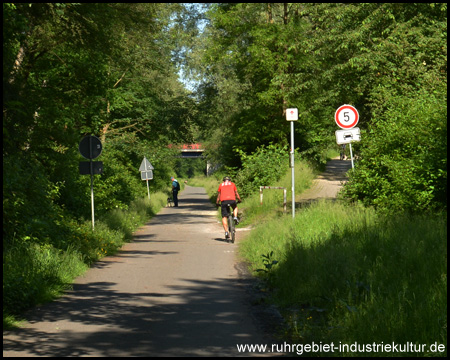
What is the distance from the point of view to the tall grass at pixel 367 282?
6.49 m

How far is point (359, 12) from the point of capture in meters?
24.9

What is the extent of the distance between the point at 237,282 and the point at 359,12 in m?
16.1

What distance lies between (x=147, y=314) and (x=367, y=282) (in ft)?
8.92

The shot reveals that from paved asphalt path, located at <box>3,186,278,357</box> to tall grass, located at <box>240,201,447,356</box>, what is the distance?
69cm

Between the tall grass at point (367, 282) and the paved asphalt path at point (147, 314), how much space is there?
2.26 ft

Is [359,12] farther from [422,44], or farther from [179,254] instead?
[179,254]

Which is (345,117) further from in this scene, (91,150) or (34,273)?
(34,273)


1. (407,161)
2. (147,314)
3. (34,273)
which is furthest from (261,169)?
(147,314)

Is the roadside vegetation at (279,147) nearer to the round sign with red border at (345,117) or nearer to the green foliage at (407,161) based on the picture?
the green foliage at (407,161)

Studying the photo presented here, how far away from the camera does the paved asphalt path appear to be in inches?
271

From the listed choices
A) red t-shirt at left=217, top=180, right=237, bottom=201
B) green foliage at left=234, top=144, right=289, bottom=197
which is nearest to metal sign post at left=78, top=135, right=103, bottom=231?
red t-shirt at left=217, top=180, right=237, bottom=201

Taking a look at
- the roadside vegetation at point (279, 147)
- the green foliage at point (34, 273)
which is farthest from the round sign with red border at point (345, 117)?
the green foliage at point (34, 273)

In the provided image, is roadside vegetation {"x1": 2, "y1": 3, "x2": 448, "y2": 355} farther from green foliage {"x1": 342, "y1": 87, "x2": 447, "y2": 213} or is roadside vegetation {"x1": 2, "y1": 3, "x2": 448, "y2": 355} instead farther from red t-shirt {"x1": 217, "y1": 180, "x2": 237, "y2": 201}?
red t-shirt {"x1": 217, "y1": 180, "x2": 237, "y2": 201}

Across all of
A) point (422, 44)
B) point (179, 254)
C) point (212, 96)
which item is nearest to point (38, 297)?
point (179, 254)
